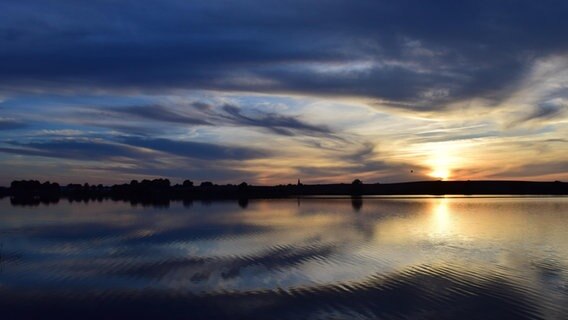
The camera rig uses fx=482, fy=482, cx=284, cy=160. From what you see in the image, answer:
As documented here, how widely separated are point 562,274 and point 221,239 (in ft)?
72.0

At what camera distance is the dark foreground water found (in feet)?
52.7

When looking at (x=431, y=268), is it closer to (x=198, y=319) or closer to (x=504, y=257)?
(x=504, y=257)

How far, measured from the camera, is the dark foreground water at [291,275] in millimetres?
16062

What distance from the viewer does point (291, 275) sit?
21422mm

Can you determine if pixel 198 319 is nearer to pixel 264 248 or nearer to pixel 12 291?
pixel 12 291

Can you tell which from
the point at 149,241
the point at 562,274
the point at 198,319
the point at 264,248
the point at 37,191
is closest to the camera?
the point at 198,319

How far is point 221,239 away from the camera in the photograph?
35094 mm

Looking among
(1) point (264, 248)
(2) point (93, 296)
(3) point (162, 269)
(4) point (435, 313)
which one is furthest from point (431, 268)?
(2) point (93, 296)

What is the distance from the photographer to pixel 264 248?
30172 mm

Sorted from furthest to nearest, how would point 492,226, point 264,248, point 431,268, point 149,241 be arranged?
point 492,226 < point 149,241 < point 264,248 < point 431,268

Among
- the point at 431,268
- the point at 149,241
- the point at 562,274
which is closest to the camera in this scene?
the point at 562,274

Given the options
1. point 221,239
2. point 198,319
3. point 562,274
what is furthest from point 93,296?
point 562,274

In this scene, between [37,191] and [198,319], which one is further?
[37,191]

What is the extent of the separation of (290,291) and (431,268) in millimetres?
7890
